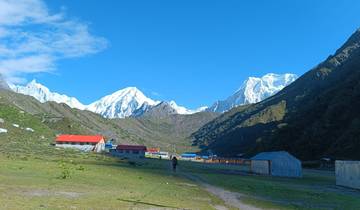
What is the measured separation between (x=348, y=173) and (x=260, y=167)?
36125 mm

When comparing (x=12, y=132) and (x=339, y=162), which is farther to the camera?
(x=12, y=132)

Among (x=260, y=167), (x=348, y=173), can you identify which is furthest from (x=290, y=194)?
(x=260, y=167)

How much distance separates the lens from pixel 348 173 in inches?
2530

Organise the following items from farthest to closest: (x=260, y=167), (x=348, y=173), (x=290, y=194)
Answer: (x=260, y=167)
(x=348, y=173)
(x=290, y=194)

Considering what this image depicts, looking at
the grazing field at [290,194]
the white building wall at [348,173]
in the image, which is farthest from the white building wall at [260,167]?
the grazing field at [290,194]

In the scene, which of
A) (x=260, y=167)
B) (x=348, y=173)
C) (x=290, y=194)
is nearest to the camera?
(x=290, y=194)

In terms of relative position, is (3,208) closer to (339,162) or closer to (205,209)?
(205,209)

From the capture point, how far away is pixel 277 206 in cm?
3416

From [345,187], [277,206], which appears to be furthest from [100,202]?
[345,187]

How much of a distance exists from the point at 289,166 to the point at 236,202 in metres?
62.0

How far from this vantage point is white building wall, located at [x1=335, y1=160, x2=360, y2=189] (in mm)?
61094

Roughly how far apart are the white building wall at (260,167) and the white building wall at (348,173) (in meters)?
28.1

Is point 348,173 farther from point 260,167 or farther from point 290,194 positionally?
point 260,167

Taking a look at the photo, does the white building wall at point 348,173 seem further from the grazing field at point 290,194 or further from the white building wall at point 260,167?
the white building wall at point 260,167
